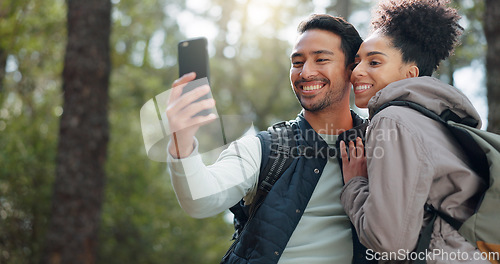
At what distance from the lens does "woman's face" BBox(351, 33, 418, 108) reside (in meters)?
2.09

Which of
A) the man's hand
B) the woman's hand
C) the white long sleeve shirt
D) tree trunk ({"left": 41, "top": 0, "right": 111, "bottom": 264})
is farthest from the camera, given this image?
tree trunk ({"left": 41, "top": 0, "right": 111, "bottom": 264})

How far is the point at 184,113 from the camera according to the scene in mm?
1538

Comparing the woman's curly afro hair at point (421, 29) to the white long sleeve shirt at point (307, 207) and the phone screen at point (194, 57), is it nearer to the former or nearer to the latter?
the white long sleeve shirt at point (307, 207)

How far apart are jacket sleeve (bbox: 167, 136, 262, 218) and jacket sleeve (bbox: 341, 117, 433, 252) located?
0.51 metres

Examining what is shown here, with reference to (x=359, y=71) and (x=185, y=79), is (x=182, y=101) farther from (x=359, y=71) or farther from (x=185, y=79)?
(x=359, y=71)

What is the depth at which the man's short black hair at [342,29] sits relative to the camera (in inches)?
97.5

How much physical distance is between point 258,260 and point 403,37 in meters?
1.14

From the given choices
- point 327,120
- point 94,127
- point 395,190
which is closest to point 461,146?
point 395,190

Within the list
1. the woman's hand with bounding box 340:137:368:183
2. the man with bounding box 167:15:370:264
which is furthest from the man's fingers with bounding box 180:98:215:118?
the woman's hand with bounding box 340:137:368:183

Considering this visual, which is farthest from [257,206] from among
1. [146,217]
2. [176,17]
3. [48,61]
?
[176,17]

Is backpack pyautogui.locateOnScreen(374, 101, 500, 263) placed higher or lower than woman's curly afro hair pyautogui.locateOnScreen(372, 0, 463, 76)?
lower

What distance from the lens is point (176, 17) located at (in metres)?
13.8

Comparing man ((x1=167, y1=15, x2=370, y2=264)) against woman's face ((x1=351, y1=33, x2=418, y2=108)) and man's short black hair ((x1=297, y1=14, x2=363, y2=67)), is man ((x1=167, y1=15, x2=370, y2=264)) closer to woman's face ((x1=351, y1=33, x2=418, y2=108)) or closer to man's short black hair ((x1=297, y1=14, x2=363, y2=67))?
man's short black hair ((x1=297, y1=14, x2=363, y2=67))

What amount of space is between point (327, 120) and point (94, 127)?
8.83ft
